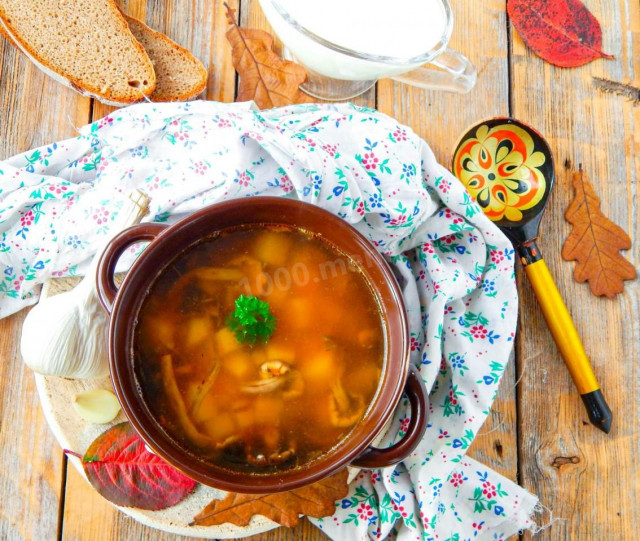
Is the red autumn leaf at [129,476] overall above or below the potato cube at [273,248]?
below

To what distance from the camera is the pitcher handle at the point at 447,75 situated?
1287mm

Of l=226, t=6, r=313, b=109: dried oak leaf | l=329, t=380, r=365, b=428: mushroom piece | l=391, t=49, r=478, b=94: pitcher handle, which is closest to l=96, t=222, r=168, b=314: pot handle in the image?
l=329, t=380, r=365, b=428: mushroom piece

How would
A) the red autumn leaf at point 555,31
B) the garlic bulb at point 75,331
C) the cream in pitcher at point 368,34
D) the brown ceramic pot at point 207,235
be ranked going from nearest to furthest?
1. the brown ceramic pot at point 207,235
2. the garlic bulb at point 75,331
3. the cream in pitcher at point 368,34
4. the red autumn leaf at point 555,31

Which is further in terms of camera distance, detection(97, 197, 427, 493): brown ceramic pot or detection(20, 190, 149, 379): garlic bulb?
detection(20, 190, 149, 379): garlic bulb

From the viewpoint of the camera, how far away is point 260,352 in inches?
38.0

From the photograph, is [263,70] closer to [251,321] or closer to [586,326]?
[251,321]

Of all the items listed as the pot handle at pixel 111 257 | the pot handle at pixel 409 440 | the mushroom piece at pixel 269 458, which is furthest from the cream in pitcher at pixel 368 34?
the mushroom piece at pixel 269 458

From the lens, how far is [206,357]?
37.6 inches

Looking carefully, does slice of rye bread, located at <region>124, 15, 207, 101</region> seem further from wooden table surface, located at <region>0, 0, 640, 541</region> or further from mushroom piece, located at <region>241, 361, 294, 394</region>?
mushroom piece, located at <region>241, 361, 294, 394</region>

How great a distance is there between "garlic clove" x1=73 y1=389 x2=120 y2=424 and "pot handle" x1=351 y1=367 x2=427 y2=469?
1.46 feet

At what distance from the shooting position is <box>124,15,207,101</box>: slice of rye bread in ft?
4.28

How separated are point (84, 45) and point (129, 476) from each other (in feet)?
2.93

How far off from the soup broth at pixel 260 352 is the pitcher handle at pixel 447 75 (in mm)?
522

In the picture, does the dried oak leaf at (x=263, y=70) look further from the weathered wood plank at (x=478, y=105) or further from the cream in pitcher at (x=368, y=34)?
the weathered wood plank at (x=478, y=105)
